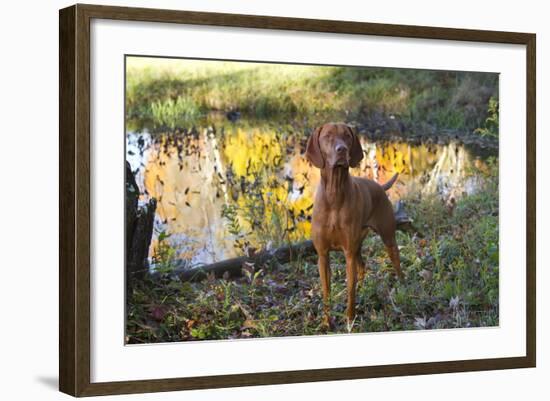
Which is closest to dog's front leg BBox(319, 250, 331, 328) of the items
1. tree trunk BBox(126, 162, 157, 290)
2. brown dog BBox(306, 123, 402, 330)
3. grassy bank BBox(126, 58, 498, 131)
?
brown dog BBox(306, 123, 402, 330)

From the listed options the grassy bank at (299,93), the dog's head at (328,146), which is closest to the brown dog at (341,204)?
the dog's head at (328,146)

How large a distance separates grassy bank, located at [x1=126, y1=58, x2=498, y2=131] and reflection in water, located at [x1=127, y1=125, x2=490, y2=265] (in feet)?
0.49

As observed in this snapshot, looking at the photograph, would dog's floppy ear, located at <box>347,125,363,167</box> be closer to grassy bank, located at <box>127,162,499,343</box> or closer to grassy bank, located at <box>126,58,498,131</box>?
grassy bank, located at <box>126,58,498,131</box>

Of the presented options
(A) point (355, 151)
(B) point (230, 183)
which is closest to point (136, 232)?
(B) point (230, 183)

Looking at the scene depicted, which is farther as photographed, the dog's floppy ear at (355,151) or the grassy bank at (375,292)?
the dog's floppy ear at (355,151)

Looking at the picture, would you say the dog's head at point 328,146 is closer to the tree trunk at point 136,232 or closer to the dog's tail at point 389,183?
the dog's tail at point 389,183

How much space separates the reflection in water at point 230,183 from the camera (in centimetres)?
815

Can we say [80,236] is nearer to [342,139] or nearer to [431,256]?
[342,139]

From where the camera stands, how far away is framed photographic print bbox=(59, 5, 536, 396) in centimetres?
790

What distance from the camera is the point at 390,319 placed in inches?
348

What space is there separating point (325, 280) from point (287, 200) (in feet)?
1.97

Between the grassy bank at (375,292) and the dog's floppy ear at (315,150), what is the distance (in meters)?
0.64

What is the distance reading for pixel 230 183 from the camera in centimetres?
838

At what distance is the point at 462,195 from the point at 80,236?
2817 mm
